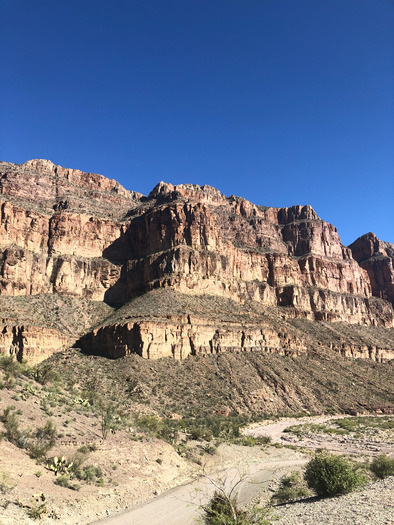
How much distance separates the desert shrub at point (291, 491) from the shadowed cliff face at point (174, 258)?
1414 inches

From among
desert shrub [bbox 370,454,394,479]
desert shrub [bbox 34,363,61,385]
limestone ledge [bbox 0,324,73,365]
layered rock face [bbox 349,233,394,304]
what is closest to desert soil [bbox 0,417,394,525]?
desert shrub [bbox 370,454,394,479]

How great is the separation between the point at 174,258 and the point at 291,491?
215 ft

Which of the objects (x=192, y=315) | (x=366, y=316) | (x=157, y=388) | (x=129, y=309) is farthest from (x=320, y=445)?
(x=366, y=316)

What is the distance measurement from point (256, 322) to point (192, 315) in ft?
48.2

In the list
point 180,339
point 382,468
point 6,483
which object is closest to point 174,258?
point 180,339

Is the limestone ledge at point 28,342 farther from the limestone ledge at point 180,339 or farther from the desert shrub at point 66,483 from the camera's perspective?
the desert shrub at point 66,483

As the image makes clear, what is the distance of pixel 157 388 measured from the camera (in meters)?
46.8

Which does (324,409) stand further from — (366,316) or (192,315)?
(366,316)

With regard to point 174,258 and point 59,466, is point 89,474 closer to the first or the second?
point 59,466

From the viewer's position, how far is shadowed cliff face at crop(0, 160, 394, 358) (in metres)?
69.1

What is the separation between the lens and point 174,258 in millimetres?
83125

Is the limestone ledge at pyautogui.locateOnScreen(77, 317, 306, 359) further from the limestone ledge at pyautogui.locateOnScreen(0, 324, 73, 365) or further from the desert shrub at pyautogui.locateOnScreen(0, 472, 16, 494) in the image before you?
the desert shrub at pyautogui.locateOnScreen(0, 472, 16, 494)

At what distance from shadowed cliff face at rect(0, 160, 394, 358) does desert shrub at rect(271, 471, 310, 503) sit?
118ft

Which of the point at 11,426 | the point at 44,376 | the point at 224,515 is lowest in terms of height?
the point at 224,515
